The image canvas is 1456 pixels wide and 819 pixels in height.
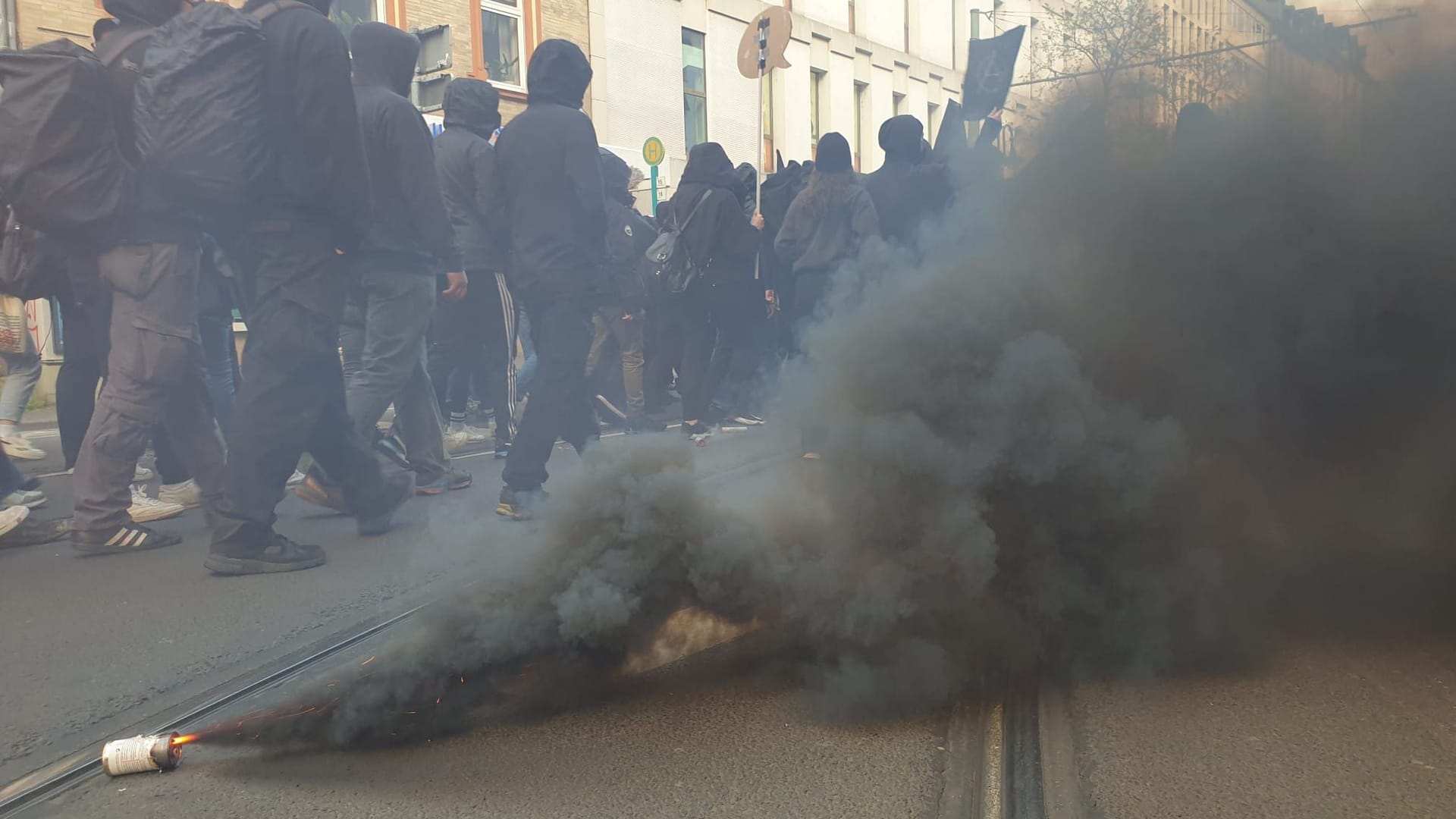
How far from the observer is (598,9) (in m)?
20.1

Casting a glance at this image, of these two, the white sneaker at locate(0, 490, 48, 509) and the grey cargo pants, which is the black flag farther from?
the white sneaker at locate(0, 490, 48, 509)

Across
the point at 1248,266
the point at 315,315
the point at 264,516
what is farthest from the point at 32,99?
the point at 1248,266

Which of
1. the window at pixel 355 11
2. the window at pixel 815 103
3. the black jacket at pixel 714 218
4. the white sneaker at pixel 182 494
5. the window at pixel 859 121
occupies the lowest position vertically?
the white sneaker at pixel 182 494

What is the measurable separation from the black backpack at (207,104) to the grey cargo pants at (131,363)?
0.54 metres

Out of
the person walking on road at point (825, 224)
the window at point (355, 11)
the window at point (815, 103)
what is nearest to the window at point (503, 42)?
the window at point (355, 11)

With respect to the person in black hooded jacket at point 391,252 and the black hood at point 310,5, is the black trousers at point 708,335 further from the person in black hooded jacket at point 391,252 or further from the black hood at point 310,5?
the black hood at point 310,5

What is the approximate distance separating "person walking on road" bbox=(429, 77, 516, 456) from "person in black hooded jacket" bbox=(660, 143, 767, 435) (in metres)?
1.53

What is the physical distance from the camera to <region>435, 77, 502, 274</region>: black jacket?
6887 millimetres

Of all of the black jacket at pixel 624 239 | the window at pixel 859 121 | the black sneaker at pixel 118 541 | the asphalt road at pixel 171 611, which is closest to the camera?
the asphalt road at pixel 171 611

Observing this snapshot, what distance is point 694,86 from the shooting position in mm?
21109

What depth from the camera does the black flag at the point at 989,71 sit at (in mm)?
6855

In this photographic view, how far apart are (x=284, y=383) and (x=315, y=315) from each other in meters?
0.30

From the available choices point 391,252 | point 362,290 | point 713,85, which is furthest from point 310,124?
point 713,85

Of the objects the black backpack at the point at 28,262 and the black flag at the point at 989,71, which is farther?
the black flag at the point at 989,71
